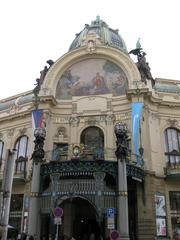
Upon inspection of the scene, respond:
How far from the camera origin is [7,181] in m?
9.29

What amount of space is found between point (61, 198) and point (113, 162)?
3.93 meters

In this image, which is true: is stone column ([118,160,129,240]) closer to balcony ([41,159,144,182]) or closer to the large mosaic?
balcony ([41,159,144,182])

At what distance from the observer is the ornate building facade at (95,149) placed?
1859 centimetres

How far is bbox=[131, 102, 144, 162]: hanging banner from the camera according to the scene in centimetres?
2244

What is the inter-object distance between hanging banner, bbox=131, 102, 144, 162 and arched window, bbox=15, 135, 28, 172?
10.1m

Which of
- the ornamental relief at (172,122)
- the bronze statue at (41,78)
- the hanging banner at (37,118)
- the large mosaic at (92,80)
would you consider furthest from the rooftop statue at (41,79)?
the ornamental relief at (172,122)

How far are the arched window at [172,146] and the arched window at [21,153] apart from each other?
40.5 ft

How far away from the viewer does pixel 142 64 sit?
89.0 ft

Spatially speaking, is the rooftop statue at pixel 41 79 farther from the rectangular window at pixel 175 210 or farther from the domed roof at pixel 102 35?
the rectangular window at pixel 175 210

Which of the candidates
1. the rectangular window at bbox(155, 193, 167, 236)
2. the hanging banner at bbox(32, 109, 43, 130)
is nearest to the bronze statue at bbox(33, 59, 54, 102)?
the hanging banner at bbox(32, 109, 43, 130)

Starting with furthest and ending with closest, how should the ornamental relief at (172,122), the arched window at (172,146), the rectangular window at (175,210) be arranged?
the ornamental relief at (172,122), the arched window at (172,146), the rectangular window at (175,210)

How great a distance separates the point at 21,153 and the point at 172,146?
43.9 feet

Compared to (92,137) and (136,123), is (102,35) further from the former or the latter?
(136,123)

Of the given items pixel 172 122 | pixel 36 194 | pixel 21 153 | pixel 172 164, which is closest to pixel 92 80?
pixel 172 122
